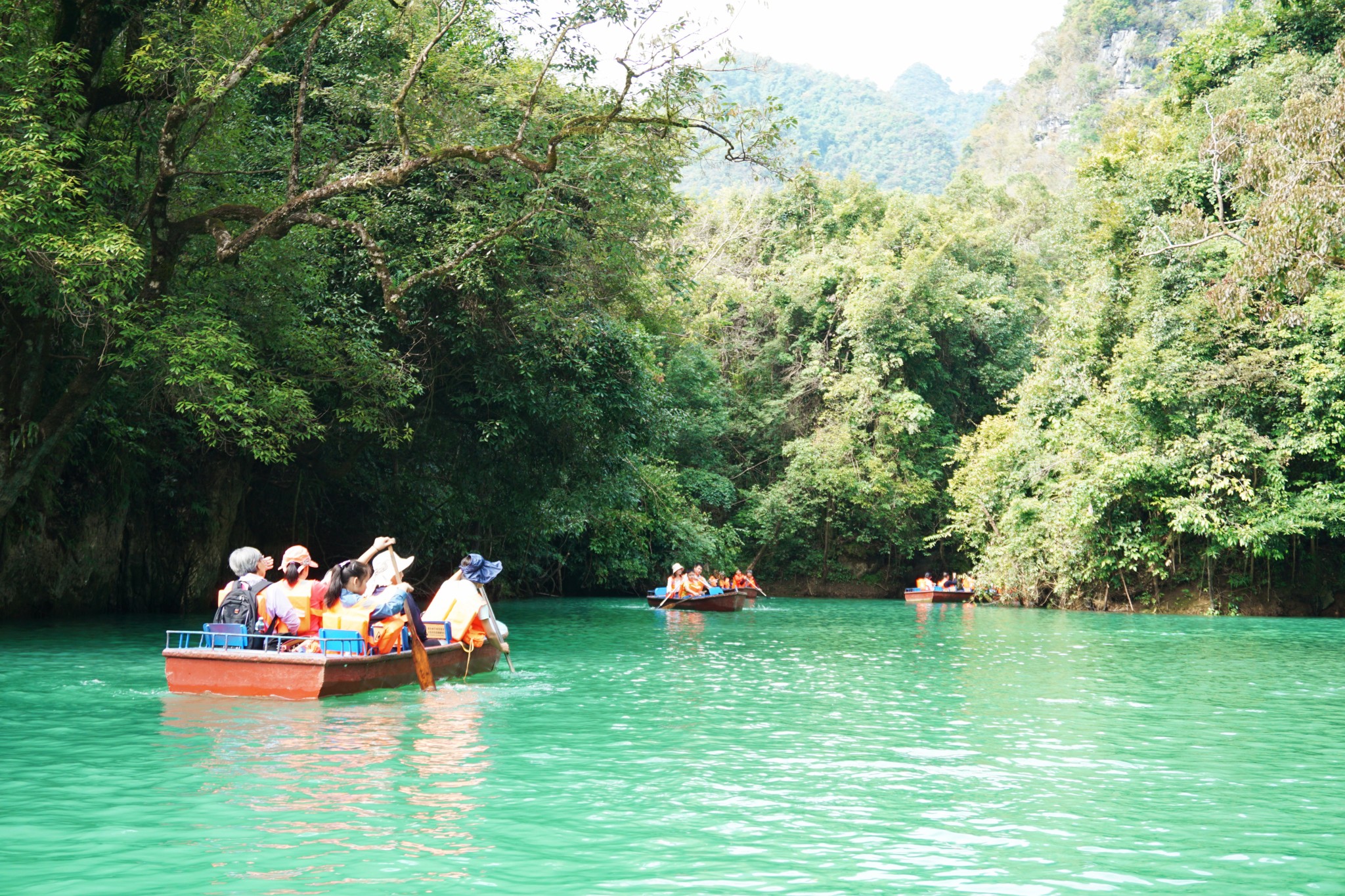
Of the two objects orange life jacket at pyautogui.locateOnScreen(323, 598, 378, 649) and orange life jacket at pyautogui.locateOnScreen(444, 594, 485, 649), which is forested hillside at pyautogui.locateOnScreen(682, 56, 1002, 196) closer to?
orange life jacket at pyautogui.locateOnScreen(444, 594, 485, 649)

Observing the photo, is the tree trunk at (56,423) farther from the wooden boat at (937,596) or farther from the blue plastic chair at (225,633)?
the wooden boat at (937,596)

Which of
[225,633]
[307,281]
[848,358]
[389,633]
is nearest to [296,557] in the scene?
[225,633]

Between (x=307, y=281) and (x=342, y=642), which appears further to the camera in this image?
(x=307, y=281)

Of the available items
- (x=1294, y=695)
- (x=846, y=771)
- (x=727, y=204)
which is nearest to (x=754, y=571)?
(x=727, y=204)

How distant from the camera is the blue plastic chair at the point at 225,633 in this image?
10.6m

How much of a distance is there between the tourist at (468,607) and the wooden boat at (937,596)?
24.2 meters

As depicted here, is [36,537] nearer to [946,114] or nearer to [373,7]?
[373,7]

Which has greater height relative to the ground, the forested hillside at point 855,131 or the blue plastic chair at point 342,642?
the forested hillside at point 855,131

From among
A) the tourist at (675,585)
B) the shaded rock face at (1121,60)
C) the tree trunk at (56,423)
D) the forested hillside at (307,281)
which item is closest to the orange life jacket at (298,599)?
the forested hillside at (307,281)

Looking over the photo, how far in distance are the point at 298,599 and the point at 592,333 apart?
34.1ft

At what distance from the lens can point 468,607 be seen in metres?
13.1

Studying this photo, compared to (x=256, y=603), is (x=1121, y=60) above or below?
above

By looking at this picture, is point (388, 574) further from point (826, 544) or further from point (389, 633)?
point (826, 544)

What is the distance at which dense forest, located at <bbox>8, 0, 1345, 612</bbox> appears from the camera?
47.2 feet
